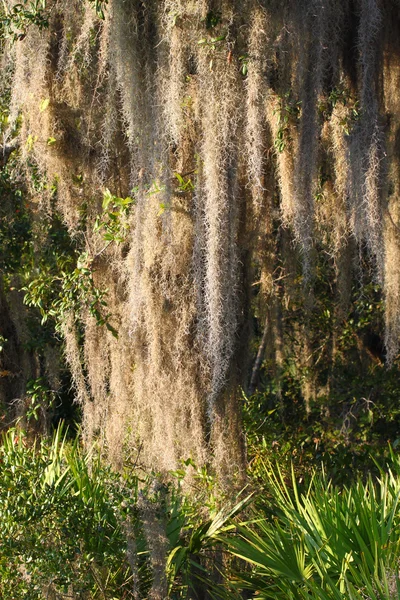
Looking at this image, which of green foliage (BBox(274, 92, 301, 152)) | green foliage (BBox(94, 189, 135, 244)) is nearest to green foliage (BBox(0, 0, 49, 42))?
green foliage (BBox(94, 189, 135, 244))

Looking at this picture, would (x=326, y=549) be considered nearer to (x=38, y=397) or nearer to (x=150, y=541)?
(x=150, y=541)

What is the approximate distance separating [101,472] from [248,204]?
1889mm

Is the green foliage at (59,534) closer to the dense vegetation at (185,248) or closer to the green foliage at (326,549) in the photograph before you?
the dense vegetation at (185,248)

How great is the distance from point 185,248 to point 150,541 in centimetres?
179

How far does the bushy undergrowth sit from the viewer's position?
13.2 ft

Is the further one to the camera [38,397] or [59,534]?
[38,397]

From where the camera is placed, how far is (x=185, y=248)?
16.4ft

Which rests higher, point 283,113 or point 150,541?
point 283,113

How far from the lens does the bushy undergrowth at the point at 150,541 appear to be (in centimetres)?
401

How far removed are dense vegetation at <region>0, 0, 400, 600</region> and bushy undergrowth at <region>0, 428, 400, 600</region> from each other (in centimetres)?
1

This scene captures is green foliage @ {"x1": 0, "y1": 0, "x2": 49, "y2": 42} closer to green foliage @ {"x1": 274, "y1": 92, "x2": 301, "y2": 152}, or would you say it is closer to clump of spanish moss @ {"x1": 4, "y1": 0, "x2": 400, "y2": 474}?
clump of spanish moss @ {"x1": 4, "y1": 0, "x2": 400, "y2": 474}


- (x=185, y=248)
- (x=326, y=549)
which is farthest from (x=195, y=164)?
(x=326, y=549)

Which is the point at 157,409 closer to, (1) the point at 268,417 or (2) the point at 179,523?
(2) the point at 179,523

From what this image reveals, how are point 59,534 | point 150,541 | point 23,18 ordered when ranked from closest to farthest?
point 150,541
point 59,534
point 23,18
